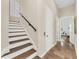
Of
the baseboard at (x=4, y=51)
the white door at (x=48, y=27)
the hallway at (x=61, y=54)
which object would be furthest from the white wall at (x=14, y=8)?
the baseboard at (x=4, y=51)

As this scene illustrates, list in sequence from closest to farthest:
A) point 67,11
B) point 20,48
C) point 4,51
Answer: point 4,51, point 20,48, point 67,11

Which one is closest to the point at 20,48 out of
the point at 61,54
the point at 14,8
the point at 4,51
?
the point at 4,51

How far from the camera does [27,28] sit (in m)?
5.27

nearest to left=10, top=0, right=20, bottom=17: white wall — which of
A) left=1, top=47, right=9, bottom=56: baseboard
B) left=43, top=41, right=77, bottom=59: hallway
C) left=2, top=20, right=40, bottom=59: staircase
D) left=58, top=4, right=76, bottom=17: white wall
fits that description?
left=2, top=20, right=40, bottom=59: staircase

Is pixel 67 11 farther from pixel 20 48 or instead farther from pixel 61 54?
pixel 20 48

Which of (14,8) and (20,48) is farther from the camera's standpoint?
(14,8)

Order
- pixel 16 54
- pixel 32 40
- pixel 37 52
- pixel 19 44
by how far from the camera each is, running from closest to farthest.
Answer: pixel 16 54 < pixel 19 44 < pixel 37 52 < pixel 32 40

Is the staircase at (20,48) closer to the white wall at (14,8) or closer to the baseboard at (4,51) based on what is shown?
the baseboard at (4,51)

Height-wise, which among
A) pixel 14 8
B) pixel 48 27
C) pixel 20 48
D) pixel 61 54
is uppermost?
pixel 14 8

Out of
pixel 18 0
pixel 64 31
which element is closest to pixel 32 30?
pixel 18 0

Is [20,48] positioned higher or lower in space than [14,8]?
lower

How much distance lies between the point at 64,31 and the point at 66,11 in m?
5.00

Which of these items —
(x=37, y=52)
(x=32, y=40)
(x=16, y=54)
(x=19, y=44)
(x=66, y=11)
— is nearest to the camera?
(x=16, y=54)

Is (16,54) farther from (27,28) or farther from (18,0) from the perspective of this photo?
(18,0)
